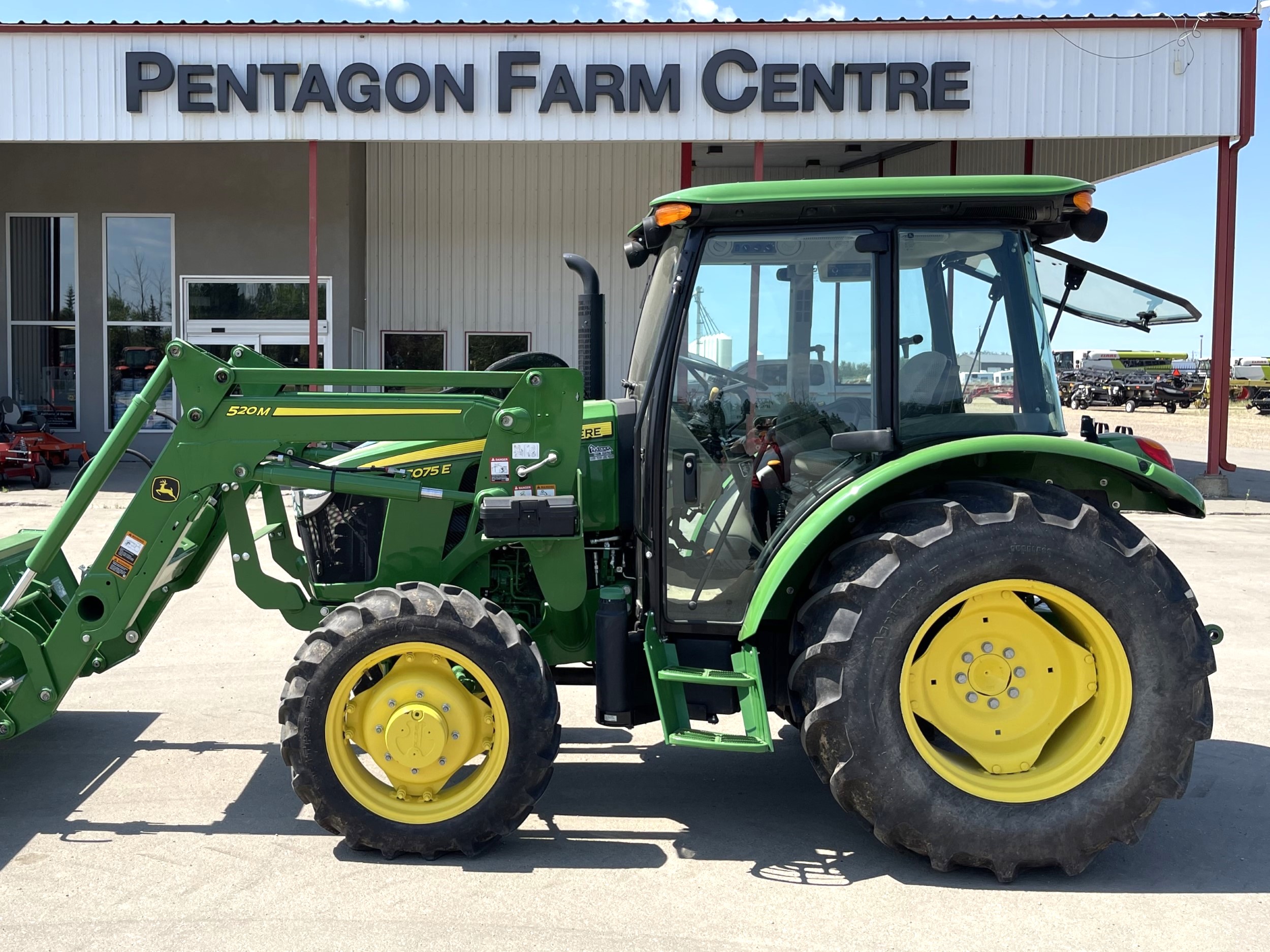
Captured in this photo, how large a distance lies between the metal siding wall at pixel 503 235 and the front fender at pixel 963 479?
15.3m

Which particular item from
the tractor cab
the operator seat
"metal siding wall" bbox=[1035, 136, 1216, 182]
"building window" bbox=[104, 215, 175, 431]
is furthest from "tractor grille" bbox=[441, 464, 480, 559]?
"building window" bbox=[104, 215, 175, 431]

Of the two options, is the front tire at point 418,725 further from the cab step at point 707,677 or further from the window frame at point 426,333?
the window frame at point 426,333

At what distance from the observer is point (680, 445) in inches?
149

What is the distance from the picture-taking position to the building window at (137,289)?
17.5 meters

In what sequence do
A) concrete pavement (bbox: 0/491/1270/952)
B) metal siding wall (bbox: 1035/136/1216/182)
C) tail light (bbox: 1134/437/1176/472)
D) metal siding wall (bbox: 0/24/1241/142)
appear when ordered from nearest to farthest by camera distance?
concrete pavement (bbox: 0/491/1270/952) → tail light (bbox: 1134/437/1176/472) → metal siding wall (bbox: 0/24/1241/142) → metal siding wall (bbox: 1035/136/1216/182)

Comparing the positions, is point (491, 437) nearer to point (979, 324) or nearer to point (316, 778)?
point (316, 778)

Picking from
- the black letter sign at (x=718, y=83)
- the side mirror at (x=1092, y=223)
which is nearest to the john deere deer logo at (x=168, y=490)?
the side mirror at (x=1092, y=223)

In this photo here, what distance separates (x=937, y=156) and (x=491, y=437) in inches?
675

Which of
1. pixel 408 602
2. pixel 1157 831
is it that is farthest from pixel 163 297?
pixel 1157 831

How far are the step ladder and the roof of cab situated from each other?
1.47 metres

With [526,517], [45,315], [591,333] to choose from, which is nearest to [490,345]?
[45,315]

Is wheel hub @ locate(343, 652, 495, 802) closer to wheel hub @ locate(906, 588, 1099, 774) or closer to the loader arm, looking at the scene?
the loader arm

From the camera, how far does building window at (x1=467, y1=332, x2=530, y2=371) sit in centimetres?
1922

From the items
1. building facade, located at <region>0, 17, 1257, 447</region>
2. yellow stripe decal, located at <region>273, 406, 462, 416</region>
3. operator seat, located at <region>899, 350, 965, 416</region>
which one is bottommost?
yellow stripe decal, located at <region>273, 406, 462, 416</region>
